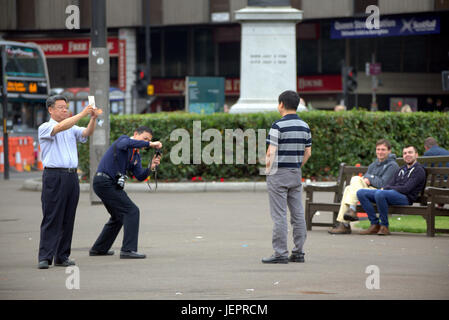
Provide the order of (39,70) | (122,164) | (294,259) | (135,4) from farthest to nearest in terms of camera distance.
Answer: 1. (135,4)
2. (39,70)
3. (122,164)
4. (294,259)

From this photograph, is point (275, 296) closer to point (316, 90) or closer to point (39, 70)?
point (39, 70)

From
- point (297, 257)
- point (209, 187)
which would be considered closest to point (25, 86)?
point (209, 187)

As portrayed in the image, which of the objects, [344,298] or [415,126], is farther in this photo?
[415,126]

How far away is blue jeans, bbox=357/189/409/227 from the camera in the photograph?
37.3ft

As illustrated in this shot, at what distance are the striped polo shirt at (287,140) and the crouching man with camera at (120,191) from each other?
1.31 metres

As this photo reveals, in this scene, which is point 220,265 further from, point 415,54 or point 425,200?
point 415,54

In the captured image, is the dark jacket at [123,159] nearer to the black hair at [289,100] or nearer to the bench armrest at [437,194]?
the black hair at [289,100]

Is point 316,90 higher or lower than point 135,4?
lower

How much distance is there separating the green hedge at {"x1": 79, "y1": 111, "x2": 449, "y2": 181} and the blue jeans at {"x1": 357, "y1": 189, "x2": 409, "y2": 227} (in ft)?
23.8

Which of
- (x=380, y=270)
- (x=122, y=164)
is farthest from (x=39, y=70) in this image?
(x=380, y=270)

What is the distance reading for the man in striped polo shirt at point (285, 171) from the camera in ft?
29.0

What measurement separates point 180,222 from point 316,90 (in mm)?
34766

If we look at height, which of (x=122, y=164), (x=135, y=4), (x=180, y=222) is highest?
(x=135, y=4)
